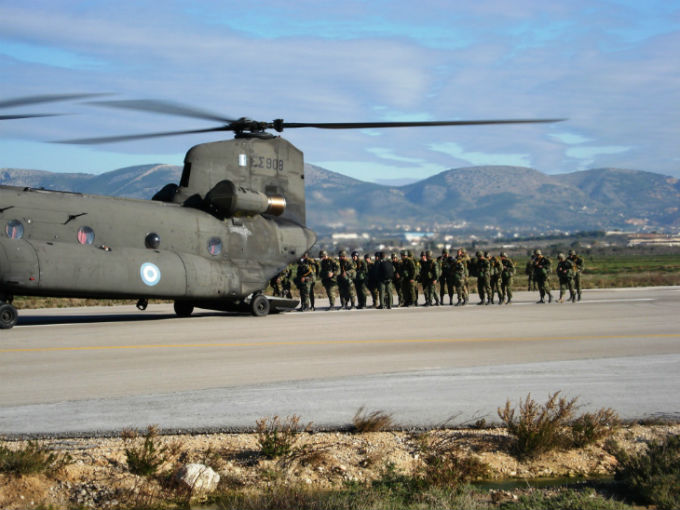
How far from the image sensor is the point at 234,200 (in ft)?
66.1

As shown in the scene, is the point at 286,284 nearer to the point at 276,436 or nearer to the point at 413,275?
the point at 413,275

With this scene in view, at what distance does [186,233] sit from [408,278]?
9.30m

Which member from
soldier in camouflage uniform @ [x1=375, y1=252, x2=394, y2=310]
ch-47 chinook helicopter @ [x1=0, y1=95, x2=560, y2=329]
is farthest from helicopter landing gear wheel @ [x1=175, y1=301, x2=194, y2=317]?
soldier in camouflage uniform @ [x1=375, y1=252, x2=394, y2=310]

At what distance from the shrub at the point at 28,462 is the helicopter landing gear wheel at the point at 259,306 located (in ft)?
46.9

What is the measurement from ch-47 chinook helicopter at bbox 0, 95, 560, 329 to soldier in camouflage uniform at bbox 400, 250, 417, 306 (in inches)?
181

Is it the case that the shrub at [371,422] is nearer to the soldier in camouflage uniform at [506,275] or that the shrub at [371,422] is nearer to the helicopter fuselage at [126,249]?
the helicopter fuselage at [126,249]

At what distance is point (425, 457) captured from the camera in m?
7.54

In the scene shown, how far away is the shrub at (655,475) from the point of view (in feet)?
20.6

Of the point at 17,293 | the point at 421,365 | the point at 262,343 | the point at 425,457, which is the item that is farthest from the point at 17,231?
the point at 425,457

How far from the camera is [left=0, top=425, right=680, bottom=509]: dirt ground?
6.70m

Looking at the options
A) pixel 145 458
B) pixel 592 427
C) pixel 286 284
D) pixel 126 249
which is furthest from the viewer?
pixel 286 284

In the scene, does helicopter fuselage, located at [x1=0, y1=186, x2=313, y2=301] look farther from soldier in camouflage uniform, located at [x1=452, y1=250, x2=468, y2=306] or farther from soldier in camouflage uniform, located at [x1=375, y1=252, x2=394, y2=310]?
soldier in camouflage uniform, located at [x1=452, y1=250, x2=468, y2=306]

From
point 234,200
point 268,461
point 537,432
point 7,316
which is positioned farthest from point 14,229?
point 537,432

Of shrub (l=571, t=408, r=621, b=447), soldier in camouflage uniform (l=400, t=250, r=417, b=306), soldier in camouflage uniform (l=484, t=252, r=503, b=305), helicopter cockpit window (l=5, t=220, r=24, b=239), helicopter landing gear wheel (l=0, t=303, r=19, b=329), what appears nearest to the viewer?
shrub (l=571, t=408, r=621, b=447)
